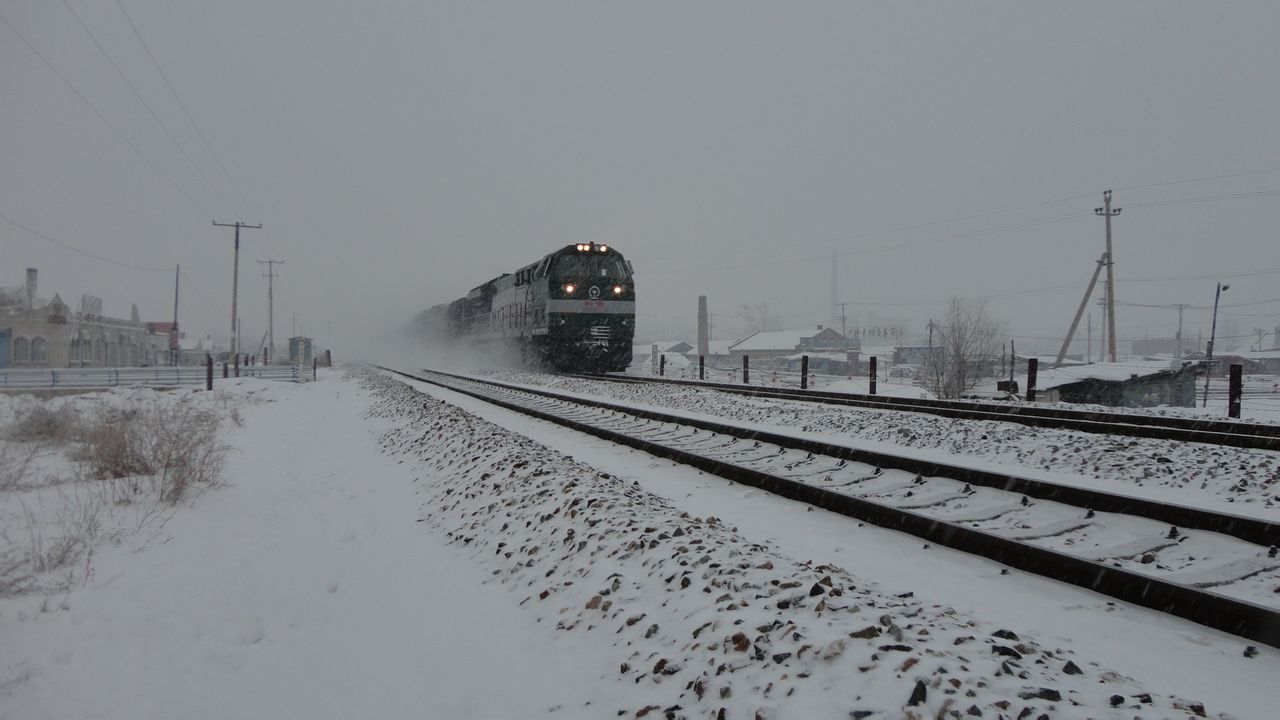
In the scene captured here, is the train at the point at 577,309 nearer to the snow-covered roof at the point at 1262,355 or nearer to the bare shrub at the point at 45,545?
the bare shrub at the point at 45,545

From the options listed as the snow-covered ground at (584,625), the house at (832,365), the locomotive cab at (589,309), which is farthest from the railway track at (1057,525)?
the house at (832,365)

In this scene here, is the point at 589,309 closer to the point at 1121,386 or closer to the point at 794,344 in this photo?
the point at 1121,386

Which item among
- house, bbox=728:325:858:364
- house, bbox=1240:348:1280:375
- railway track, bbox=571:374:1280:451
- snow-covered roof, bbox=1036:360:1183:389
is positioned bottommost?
railway track, bbox=571:374:1280:451

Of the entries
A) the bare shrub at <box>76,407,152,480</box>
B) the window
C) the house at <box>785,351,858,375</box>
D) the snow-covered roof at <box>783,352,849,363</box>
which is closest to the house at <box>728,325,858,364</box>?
the snow-covered roof at <box>783,352,849,363</box>

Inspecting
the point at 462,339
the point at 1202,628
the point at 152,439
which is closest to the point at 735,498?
the point at 1202,628

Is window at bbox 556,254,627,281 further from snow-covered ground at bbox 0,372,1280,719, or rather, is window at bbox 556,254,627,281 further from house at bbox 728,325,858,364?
house at bbox 728,325,858,364

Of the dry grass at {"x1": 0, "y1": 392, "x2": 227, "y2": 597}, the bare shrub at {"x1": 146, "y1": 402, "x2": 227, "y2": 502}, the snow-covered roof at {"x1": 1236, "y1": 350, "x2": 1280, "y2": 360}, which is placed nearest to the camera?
the dry grass at {"x1": 0, "y1": 392, "x2": 227, "y2": 597}

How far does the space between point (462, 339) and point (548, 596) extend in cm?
3865

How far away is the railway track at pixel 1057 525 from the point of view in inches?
135

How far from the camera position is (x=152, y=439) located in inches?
313

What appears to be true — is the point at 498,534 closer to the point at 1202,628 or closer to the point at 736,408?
the point at 1202,628

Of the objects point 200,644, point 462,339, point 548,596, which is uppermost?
point 462,339

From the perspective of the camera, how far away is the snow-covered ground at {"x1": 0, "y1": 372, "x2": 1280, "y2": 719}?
98.6 inches

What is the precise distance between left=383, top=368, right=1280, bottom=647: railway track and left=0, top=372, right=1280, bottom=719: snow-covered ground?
127 millimetres
